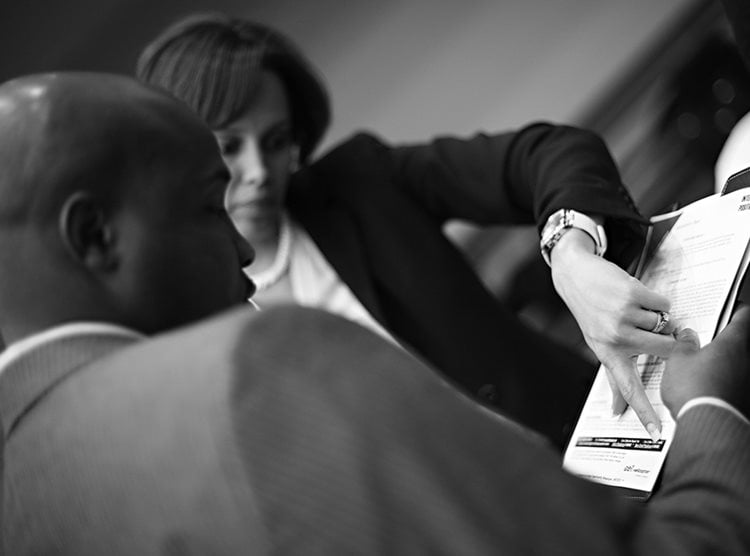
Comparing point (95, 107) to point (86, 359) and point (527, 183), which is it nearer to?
point (86, 359)

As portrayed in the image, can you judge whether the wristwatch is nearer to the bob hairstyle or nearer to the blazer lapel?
the blazer lapel

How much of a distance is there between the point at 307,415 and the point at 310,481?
0.10 feet

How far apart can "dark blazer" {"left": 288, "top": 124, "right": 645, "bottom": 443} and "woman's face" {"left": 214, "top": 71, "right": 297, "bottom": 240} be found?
0.05 metres

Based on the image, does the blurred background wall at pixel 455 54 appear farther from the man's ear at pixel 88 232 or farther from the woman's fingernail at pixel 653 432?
the man's ear at pixel 88 232

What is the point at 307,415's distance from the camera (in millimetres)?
500

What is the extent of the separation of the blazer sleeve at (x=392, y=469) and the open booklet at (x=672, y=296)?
0.69ft

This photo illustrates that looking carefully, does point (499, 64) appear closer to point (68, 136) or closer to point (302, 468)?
point (68, 136)

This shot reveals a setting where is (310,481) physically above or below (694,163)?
above

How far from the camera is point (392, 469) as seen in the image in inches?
19.3

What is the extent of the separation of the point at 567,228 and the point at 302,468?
0.51 metres

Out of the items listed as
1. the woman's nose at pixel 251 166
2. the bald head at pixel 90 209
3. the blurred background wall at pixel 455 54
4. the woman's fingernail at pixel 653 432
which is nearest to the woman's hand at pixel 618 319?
the woman's fingernail at pixel 653 432

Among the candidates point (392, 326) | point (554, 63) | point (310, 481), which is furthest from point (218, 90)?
point (554, 63)

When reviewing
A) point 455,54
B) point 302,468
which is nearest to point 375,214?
point 302,468

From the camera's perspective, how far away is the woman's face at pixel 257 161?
1.42 m
